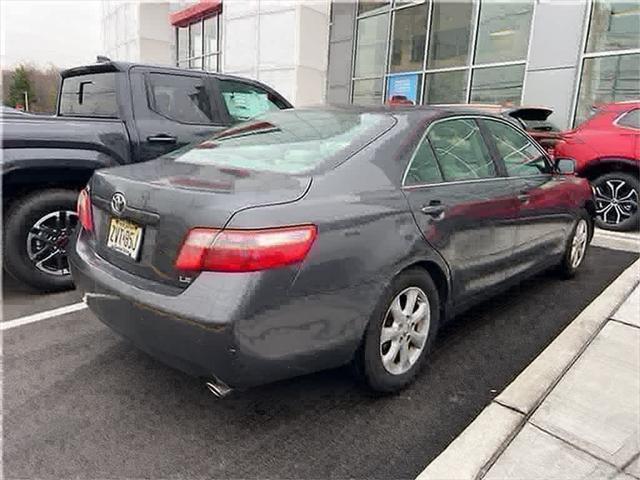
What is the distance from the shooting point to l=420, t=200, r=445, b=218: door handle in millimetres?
2527

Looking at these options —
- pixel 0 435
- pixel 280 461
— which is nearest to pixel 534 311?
pixel 280 461

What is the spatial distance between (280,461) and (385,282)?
905mm

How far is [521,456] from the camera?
2107mm

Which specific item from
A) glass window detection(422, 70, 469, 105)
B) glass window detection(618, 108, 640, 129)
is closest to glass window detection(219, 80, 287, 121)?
glass window detection(618, 108, 640, 129)

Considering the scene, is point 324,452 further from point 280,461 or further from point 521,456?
point 521,456

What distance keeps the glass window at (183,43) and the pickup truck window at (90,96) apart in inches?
732

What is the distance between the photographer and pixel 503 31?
10.2 m

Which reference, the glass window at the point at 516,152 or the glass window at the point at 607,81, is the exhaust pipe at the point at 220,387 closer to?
the glass window at the point at 516,152

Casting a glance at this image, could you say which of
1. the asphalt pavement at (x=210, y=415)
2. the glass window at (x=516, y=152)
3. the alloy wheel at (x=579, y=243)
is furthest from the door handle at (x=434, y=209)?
the alloy wheel at (x=579, y=243)

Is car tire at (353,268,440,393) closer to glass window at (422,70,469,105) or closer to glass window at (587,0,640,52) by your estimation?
glass window at (587,0,640,52)

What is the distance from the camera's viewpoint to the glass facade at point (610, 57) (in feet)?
27.2

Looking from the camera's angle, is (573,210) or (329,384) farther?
(573,210)

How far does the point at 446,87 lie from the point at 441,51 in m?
0.90

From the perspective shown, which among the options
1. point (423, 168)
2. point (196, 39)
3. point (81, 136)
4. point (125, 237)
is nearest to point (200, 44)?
point (196, 39)
